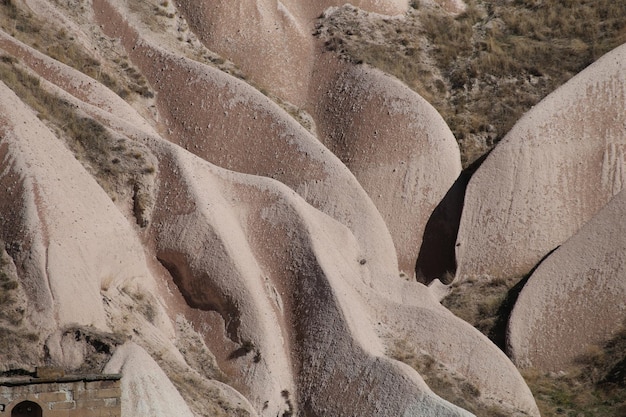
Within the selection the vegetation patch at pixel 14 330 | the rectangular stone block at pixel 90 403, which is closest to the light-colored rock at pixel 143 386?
the vegetation patch at pixel 14 330

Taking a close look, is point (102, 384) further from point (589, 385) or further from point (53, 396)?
point (589, 385)

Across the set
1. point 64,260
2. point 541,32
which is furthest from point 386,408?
point 541,32

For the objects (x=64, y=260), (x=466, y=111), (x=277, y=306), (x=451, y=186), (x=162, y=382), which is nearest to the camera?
(x=162, y=382)

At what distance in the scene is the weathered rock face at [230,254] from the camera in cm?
2930

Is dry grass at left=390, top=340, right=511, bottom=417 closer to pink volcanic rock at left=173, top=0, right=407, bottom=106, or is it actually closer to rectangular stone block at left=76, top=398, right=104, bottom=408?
rectangular stone block at left=76, top=398, right=104, bottom=408

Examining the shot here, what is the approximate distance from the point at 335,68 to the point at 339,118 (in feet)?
6.28

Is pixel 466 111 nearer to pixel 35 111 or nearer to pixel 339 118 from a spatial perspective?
pixel 339 118

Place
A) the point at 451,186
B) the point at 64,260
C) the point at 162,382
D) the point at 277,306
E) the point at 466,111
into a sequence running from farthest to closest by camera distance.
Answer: the point at 466,111
the point at 451,186
the point at 277,306
the point at 64,260
the point at 162,382

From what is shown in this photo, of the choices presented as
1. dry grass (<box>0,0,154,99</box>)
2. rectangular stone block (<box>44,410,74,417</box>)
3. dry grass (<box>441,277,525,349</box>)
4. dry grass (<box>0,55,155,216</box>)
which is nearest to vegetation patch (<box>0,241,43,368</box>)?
rectangular stone block (<box>44,410,74,417</box>)

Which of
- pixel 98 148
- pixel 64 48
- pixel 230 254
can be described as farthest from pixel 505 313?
Result: pixel 64 48

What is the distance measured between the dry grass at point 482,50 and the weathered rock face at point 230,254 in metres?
2.56

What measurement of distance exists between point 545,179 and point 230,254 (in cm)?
800

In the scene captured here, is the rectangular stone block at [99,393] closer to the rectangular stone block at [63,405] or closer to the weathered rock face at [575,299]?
the rectangular stone block at [63,405]

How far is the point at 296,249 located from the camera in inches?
1277
